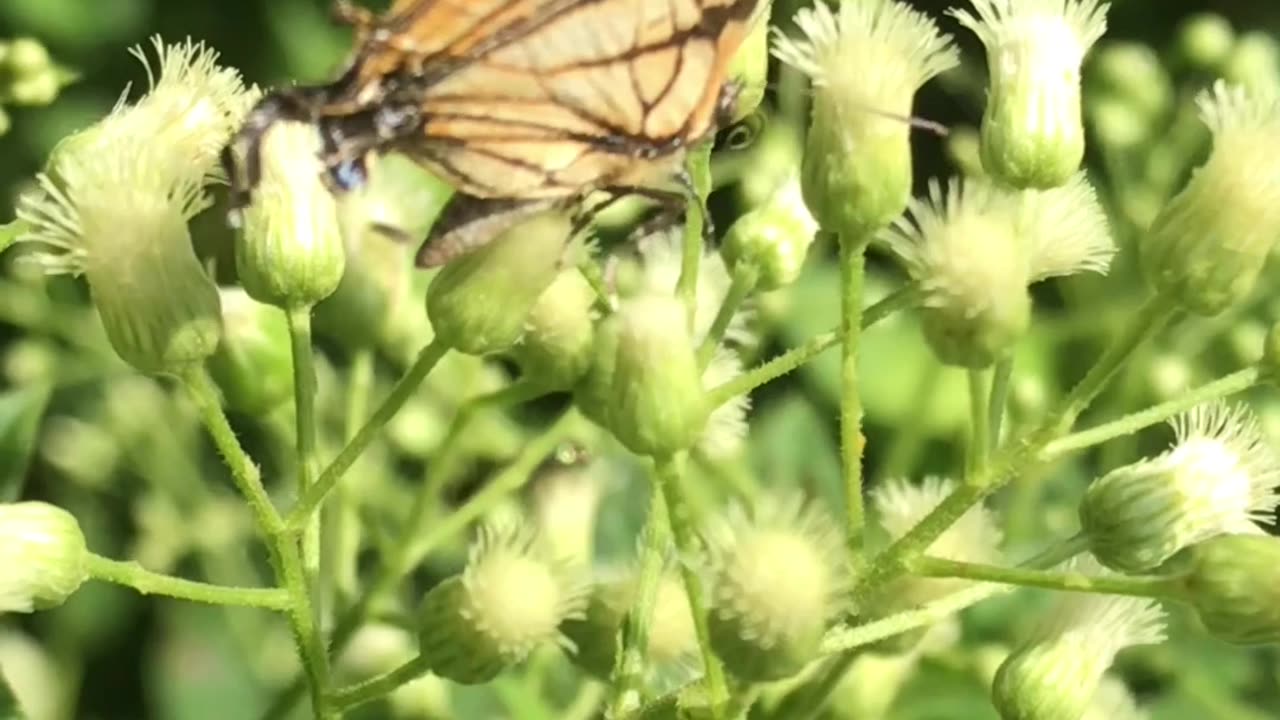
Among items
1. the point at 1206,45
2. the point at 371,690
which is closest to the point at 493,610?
the point at 371,690

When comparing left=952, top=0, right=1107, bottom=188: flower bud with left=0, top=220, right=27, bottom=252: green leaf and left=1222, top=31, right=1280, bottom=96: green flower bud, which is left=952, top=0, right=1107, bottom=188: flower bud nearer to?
left=0, top=220, right=27, bottom=252: green leaf

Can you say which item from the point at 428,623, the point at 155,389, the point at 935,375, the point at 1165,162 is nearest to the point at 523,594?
the point at 428,623

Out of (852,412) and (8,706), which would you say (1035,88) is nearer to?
(852,412)

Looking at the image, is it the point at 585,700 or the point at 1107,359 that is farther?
the point at 585,700

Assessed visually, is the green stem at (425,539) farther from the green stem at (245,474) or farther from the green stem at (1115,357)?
the green stem at (1115,357)

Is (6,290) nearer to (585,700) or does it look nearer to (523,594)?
(585,700)
